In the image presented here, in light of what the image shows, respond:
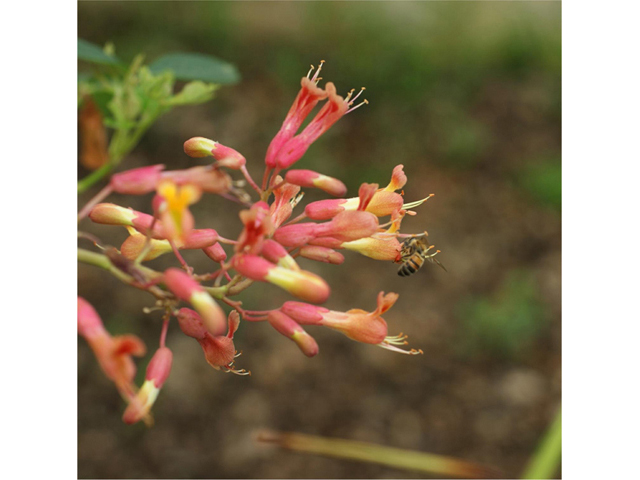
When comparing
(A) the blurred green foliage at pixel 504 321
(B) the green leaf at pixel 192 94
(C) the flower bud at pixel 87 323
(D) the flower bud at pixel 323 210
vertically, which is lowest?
(A) the blurred green foliage at pixel 504 321

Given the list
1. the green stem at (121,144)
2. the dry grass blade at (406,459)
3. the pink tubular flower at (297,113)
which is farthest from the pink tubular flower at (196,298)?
the green stem at (121,144)

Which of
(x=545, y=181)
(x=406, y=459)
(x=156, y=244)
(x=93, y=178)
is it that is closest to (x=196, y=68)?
(x=93, y=178)

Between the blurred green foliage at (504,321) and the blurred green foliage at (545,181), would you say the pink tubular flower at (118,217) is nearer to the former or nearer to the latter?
→ the blurred green foliage at (504,321)

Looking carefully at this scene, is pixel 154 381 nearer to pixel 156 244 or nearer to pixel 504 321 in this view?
pixel 156 244

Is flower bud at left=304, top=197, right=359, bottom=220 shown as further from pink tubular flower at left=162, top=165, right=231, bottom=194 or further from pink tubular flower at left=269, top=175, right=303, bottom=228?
Result: pink tubular flower at left=162, top=165, right=231, bottom=194

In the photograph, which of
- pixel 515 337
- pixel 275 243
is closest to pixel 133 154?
pixel 515 337

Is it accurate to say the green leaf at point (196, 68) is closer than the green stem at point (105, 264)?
No

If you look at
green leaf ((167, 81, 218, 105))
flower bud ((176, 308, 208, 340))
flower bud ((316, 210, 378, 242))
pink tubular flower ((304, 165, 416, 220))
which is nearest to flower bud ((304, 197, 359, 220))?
pink tubular flower ((304, 165, 416, 220))
